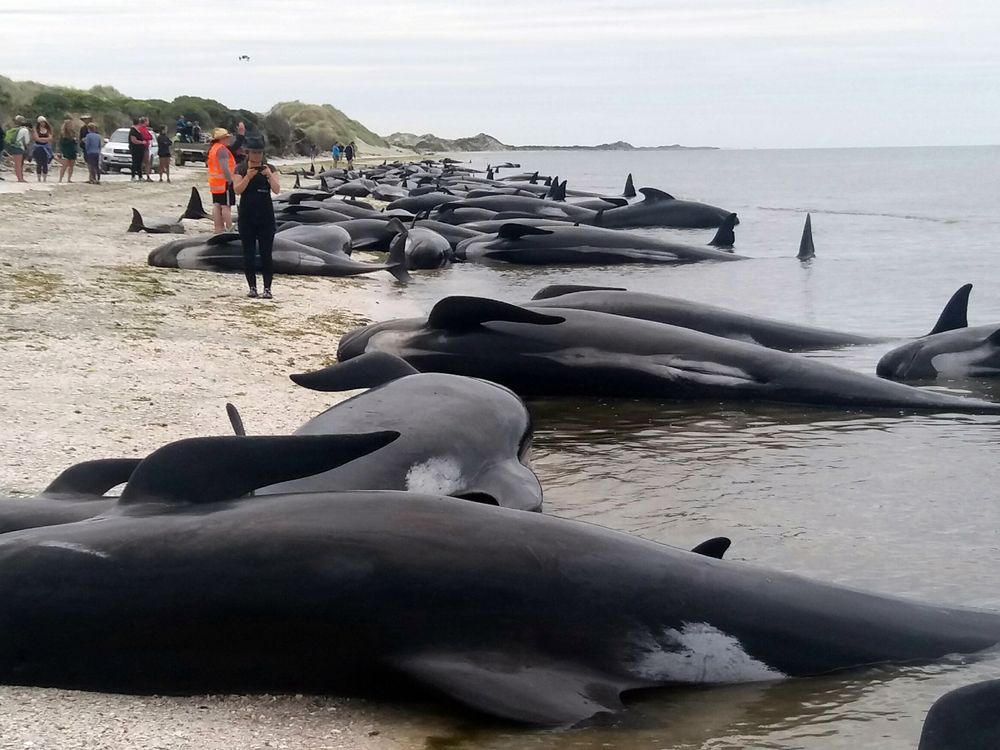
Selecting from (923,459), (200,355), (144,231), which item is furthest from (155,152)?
(923,459)

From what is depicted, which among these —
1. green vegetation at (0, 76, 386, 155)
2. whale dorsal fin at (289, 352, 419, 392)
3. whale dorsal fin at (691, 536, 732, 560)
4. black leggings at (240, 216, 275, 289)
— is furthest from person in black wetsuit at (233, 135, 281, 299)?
green vegetation at (0, 76, 386, 155)

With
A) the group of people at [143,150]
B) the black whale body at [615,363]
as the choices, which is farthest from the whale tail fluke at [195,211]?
the black whale body at [615,363]

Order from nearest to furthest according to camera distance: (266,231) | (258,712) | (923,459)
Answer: (258,712) → (923,459) → (266,231)

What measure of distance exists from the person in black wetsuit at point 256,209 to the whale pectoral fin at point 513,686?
9600 millimetres

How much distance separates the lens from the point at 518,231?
1731 cm

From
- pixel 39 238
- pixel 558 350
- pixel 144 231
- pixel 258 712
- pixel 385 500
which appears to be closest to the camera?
pixel 258 712

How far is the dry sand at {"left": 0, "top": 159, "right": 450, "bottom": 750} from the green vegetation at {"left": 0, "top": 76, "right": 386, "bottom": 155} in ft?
121

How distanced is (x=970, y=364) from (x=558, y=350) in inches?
144

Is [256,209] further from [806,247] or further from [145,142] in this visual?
[145,142]

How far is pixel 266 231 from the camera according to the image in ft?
43.0

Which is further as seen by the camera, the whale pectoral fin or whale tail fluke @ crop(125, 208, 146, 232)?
whale tail fluke @ crop(125, 208, 146, 232)

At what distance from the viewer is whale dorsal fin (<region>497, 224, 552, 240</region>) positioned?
673 inches

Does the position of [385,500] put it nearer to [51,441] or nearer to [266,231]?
[51,441]

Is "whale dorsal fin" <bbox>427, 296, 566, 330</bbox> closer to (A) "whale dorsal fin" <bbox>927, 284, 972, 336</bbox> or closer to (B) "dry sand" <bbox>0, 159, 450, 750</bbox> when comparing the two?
(B) "dry sand" <bbox>0, 159, 450, 750</bbox>
